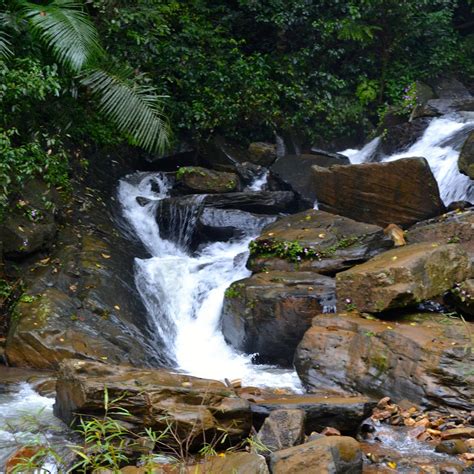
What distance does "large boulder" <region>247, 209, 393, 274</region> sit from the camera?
955cm

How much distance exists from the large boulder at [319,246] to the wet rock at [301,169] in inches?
110

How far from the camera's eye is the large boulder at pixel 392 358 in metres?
6.72

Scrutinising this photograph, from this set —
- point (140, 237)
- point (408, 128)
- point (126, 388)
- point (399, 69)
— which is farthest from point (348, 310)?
point (399, 69)

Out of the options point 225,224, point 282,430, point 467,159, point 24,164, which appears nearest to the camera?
point 282,430

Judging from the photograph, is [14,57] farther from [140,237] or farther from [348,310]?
[348,310]

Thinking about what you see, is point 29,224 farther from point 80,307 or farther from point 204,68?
point 204,68

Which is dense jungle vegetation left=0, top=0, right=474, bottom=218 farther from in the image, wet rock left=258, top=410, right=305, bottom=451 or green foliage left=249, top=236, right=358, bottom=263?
wet rock left=258, top=410, right=305, bottom=451

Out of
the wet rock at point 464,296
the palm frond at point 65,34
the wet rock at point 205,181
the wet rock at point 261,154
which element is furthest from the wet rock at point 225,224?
the wet rock at point 464,296

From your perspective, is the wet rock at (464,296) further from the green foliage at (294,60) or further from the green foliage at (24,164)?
the green foliage at (294,60)

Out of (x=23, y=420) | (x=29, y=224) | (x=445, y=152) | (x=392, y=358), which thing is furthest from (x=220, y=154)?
(x=23, y=420)

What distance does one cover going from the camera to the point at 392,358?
7.12m

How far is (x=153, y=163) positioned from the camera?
14391mm

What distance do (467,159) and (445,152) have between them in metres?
1.84

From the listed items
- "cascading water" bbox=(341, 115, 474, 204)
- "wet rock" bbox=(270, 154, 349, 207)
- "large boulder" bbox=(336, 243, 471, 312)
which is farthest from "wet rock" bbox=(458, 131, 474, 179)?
"large boulder" bbox=(336, 243, 471, 312)
